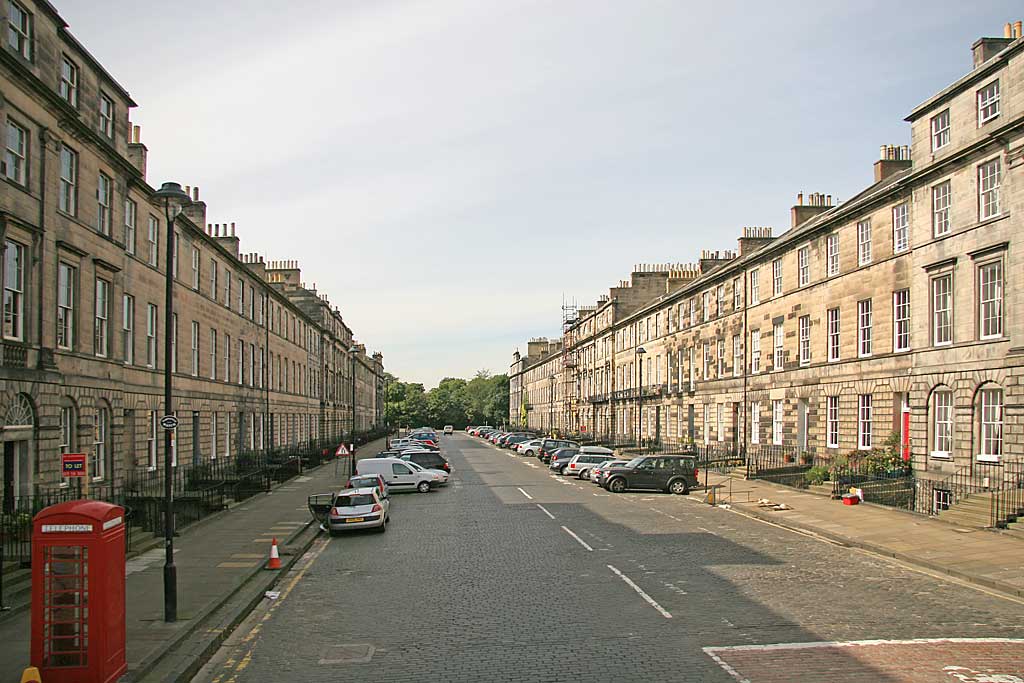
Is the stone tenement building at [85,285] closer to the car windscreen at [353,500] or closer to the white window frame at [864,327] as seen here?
the car windscreen at [353,500]

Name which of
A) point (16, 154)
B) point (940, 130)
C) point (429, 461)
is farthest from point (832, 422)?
point (16, 154)

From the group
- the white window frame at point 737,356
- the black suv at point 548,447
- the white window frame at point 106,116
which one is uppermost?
the white window frame at point 106,116

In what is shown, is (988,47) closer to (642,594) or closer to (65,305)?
(642,594)

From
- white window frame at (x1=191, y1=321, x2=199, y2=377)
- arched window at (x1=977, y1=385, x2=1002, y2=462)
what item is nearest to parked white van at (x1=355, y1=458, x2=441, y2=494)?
white window frame at (x1=191, y1=321, x2=199, y2=377)

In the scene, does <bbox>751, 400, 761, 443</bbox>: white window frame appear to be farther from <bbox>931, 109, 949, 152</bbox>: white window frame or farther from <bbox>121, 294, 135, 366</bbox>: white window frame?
<bbox>121, 294, 135, 366</bbox>: white window frame

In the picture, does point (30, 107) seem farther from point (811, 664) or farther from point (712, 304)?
point (712, 304)

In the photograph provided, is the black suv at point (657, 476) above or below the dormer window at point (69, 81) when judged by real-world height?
below

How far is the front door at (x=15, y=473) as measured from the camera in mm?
17984

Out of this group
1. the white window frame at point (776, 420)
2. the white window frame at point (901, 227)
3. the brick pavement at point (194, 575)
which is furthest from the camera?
the white window frame at point (776, 420)

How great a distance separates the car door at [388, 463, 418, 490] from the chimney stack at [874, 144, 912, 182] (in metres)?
→ 22.5

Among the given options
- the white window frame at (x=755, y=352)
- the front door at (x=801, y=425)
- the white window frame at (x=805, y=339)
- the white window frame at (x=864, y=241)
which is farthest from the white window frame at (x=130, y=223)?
the white window frame at (x=755, y=352)

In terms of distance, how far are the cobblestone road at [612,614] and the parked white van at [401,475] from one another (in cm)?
1390

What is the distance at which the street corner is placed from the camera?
937 cm

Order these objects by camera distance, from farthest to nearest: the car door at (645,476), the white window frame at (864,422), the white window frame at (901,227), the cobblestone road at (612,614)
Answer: the car door at (645,476)
the white window frame at (864,422)
the white window frame at (901,227)
the cobblestone road at (612,614)
